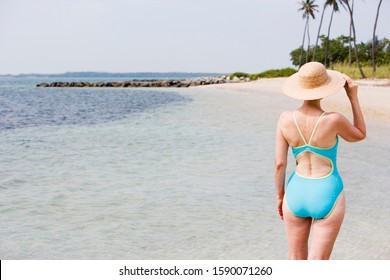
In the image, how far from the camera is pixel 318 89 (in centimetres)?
300

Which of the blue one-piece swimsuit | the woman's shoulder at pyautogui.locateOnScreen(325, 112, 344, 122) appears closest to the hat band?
the woman's shoulder at pyautogui.locateOnScreen(325, 112, 344, 122)

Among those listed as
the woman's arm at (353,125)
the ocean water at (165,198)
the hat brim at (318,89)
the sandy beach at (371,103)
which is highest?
the hat brim at (318,89)

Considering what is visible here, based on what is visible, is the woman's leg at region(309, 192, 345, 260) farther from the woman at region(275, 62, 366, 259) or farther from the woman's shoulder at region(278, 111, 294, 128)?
the woman's shoulder at region(278, 111, 294, 128)

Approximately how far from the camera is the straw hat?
2.97 m

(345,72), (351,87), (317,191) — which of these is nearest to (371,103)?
(351,87)

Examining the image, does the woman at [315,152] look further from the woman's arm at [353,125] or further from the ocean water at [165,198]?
the ocean water at [165,198]

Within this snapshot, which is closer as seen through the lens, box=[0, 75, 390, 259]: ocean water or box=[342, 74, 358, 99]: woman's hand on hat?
box=[342, 74, 358, 99]: woman's hand on hat

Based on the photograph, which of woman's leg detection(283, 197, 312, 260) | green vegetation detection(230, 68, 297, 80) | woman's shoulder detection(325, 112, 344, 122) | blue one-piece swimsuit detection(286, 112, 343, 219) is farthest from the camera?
green vegetation detection(230, 68, 297, 80)

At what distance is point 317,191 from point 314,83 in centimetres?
65

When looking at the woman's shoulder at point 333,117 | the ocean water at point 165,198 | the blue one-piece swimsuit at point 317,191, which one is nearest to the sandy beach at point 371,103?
the ocean water at point 165,198

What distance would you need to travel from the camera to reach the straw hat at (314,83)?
2.97 meters

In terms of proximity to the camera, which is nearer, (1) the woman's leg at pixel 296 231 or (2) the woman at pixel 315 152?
(2) the woman at pixel 315 152

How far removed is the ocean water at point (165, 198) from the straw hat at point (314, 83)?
278 cm

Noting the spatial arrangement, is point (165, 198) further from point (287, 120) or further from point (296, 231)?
point (287, 120)
